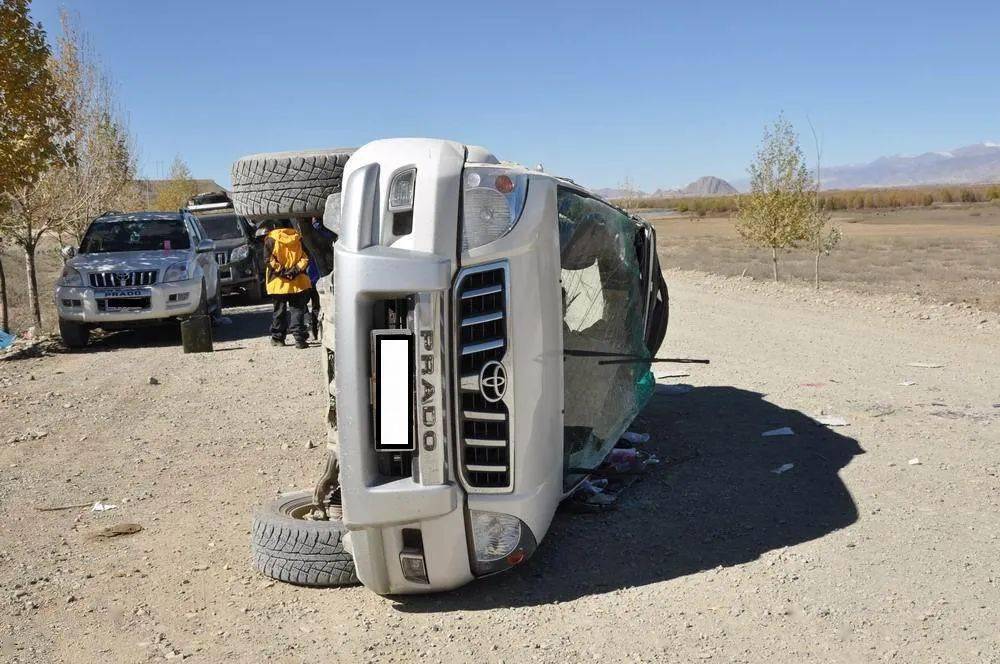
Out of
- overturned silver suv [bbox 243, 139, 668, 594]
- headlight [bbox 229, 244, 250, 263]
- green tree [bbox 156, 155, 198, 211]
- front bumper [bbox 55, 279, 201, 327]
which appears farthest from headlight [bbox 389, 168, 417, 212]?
green tree [bbox 156, 155, 198, 211]

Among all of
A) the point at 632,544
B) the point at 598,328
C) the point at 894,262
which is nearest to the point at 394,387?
the point at 632,544

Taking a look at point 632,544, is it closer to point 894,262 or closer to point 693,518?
point 693,518

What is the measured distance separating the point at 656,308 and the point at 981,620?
10.6 feet

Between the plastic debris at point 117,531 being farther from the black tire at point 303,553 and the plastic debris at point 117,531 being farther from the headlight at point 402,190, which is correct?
the headlight at point 402,190

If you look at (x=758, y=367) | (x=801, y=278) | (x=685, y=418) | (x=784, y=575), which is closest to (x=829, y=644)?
(x=784, y=575)

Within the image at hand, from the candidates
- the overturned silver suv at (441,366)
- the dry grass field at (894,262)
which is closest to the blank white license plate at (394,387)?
the overturned silver suv at (441,366)

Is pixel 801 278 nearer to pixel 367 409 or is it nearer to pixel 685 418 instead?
pixel 685 418

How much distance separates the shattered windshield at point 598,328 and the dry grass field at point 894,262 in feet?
48.5

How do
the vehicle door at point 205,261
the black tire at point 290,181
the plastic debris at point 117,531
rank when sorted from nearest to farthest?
the black tire at point 290,181 → the plastic debris at point 117,531 → the vehicle door at point 205,261

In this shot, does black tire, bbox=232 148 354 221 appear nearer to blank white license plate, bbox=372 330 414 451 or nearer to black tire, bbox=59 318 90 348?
blank white license plate, bbox=372 330 414 451

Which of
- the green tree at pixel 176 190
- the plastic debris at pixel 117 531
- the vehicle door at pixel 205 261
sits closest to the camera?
the plastic debris at pixel 117 531

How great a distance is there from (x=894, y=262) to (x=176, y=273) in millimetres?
31229

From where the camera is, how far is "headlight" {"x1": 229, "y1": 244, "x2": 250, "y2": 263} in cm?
1995

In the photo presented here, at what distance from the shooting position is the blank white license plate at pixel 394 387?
3992mm
